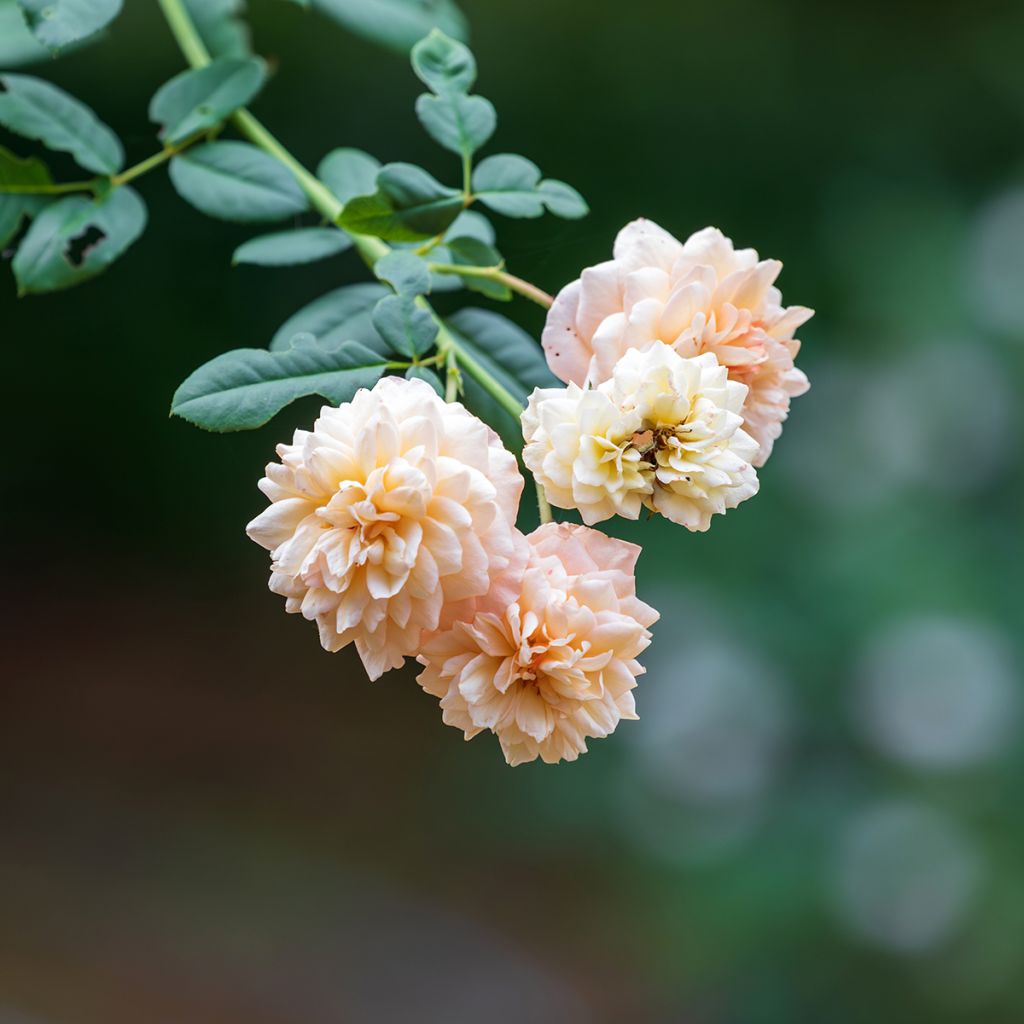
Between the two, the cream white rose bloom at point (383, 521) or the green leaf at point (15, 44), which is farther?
the green leaf at point (15, 44)

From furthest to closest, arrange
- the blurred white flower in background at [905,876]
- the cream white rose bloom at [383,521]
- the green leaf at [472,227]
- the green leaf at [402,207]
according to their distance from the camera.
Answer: the blurred white flower in background at [905,876], the green leaf at [472,227], the green leaf at [402,207], the cream white rose bloom at [383,521]

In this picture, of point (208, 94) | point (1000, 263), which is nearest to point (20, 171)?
point (208, 94)

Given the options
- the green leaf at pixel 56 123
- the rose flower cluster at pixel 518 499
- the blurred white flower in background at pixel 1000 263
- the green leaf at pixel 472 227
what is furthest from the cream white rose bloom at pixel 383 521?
the blurred white flower in background at pixel 1000 263

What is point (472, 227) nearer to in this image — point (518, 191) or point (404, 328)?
point (518, 191)

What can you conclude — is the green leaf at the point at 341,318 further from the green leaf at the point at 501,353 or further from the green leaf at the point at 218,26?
the green leaf at the point at 218,26

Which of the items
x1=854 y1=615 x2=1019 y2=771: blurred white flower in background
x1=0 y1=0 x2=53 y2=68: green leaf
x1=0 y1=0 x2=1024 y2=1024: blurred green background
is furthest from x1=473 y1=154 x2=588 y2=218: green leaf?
x1=854 y1=615 x2=1019 y2=771: blurred white flower in background

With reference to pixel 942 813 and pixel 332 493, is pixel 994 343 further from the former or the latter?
pixel 332 493

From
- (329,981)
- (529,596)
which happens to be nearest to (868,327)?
(329,981)

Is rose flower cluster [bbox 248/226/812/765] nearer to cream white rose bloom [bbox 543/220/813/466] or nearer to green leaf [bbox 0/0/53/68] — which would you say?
cream white rose bloom [bbox 543/220/813/466]
